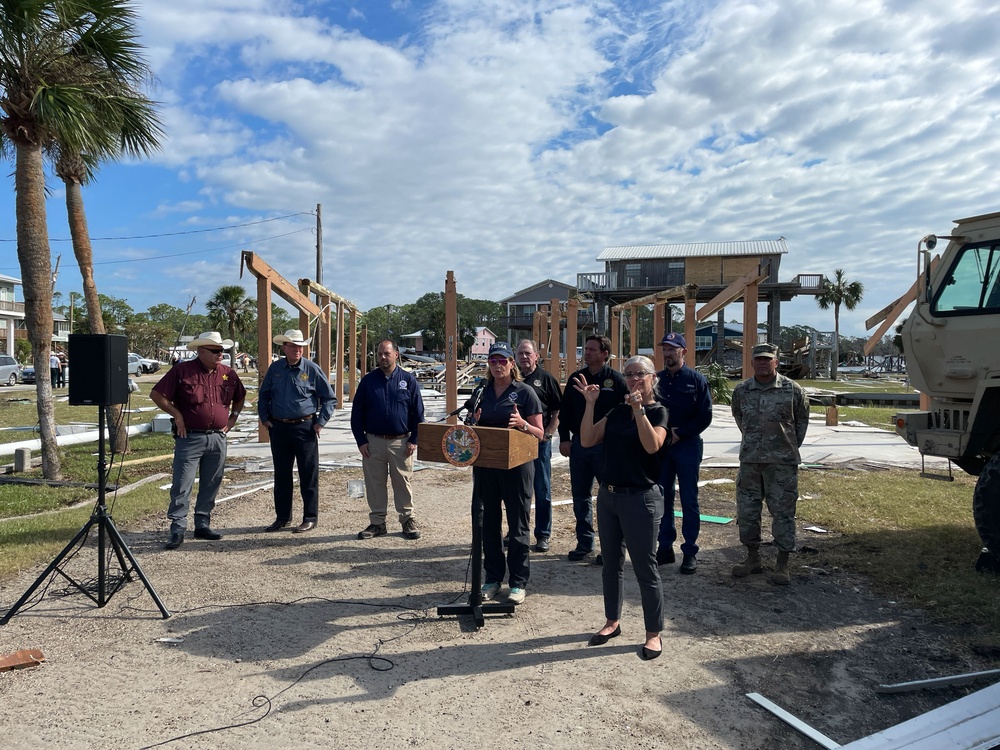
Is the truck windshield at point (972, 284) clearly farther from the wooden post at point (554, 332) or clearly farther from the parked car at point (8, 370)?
the parked car at point (8, 370)

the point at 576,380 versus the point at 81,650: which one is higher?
the point at 576,380

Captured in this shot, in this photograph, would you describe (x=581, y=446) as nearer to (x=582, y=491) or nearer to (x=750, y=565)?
(x=582, y=491)

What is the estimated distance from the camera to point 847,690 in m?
3.37

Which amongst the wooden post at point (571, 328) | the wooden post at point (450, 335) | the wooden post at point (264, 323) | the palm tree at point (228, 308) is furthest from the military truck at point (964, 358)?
the palm tree at point (228, 308)

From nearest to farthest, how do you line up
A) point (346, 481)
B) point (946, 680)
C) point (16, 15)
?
Answer: point (946, 680) → point (16, 15) → point (346, 481)

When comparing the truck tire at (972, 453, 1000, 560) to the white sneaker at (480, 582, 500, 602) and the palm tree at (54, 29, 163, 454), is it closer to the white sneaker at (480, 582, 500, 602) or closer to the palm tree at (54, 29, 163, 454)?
the white sneaker at (480, 582, 500, 602)

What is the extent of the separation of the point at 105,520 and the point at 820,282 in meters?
34.1

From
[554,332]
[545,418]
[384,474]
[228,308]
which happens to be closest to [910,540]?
[545,418]

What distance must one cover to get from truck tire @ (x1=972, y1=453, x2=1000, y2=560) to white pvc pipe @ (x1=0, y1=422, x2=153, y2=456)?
10310mm

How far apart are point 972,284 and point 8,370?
36.5m

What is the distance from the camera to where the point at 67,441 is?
36.0 ft

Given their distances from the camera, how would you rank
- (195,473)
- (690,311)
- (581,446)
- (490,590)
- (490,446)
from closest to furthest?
(490,446) < (490,590) < (581,446) < (195,473) < (690,311)

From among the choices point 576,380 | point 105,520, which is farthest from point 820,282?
point 105,520

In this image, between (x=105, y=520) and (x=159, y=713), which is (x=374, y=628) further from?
(x=105, y=520)
